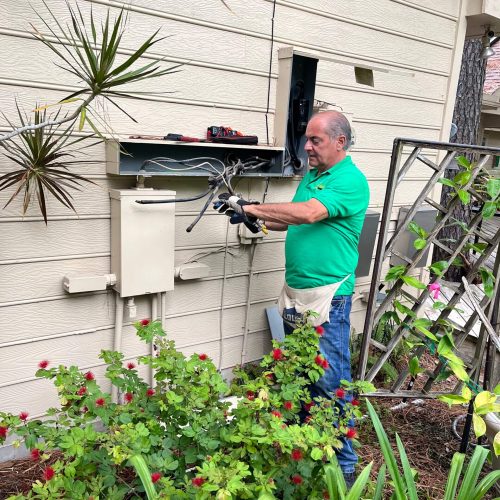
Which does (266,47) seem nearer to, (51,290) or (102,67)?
(102,67)

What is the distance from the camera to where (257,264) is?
10.4 feet

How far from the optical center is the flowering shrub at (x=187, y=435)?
146cm

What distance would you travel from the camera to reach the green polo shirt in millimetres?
2396

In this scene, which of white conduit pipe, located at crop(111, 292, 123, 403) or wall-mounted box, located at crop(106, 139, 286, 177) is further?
white conduit pipe, located at crop(111, 292, 123, 403)

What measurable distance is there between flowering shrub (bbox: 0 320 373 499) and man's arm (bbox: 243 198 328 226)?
588mm

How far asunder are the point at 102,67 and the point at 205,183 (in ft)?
3.70

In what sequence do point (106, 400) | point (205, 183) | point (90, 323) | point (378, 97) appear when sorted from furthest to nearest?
point (378, 97) → point (205, 183) → point (90, 323) → point (106, 400)

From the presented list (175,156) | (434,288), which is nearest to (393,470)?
(434,288)

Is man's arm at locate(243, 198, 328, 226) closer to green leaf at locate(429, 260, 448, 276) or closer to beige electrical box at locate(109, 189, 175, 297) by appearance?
beige electrical box at locate(109, 189, 175, 297)

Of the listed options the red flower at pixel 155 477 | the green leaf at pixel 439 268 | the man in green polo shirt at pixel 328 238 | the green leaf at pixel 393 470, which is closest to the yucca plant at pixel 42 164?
the man in green polo shirt at pixel 328 238

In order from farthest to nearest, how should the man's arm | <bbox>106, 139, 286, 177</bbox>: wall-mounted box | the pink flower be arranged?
the pink flower, <bbox>106, 139, 286, 177</bbox>: wall-mounted box, the man's arm

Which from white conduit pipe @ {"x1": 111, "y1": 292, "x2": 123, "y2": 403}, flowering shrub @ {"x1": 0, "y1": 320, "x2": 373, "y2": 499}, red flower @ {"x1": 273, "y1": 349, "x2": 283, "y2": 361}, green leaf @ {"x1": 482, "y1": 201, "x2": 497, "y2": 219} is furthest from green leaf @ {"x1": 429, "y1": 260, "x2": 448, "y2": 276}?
white conduit pipe @ {"x1": 111, "y1": 292, "x2": 123, "y2": 403}

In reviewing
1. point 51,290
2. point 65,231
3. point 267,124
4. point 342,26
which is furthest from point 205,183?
point 342,26

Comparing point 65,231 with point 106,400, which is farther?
point 65,231
